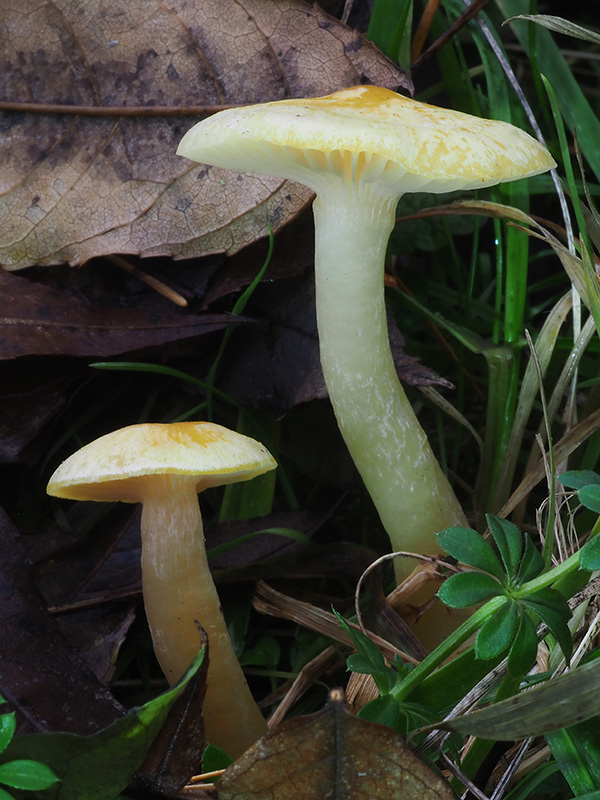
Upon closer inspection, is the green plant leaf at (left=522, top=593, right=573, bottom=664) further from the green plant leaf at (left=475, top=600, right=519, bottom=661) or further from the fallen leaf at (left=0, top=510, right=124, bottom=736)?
the fallen leaf at (left=0, top=510, right=124, bottom=736)

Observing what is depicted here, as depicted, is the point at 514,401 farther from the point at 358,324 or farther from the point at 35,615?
the point at 35,615

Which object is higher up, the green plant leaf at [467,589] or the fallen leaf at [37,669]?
the green plant leaf at [467,589]

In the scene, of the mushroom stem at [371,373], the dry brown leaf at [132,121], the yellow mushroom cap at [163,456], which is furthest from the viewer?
the dry brown leaf at [132,121]

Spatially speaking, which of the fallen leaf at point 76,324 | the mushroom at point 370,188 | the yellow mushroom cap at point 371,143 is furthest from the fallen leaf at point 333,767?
the fallen leaf at point 76,324

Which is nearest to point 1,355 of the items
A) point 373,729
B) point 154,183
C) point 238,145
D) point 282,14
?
point 154,183

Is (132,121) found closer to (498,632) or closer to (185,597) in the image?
(185,597)

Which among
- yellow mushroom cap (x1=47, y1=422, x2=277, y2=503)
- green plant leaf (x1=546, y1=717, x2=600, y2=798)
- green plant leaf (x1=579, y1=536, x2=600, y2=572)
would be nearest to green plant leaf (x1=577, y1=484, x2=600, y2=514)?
green plant leaf (x1=579, y1=536, x2=600, y2=572)

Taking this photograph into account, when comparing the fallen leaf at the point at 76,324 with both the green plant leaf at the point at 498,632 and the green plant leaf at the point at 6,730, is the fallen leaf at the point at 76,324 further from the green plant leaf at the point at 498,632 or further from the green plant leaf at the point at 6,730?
the green plant leaf at the point at 498,632
